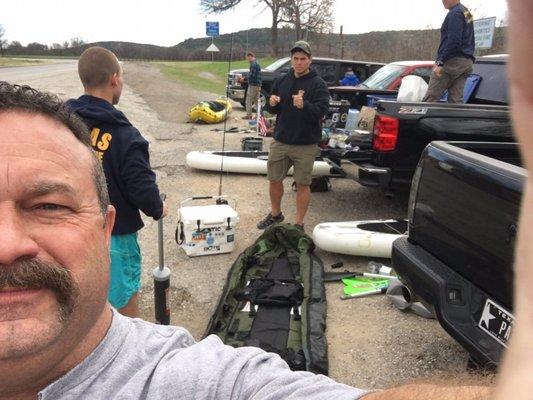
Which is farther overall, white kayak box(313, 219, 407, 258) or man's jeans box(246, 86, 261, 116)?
man's jeans box(246, 86, 261, 116)

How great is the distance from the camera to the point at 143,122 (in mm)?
12812

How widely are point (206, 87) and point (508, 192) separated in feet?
78.9

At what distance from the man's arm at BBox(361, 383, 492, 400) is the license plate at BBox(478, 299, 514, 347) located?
4.10ft

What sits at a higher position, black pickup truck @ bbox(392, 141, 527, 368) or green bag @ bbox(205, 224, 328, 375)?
black pickup truck @ bbox(392, 141, 527, 368)

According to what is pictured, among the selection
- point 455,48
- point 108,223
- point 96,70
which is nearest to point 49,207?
point 108,223

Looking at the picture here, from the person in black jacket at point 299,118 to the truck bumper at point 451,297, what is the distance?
2.09 meters

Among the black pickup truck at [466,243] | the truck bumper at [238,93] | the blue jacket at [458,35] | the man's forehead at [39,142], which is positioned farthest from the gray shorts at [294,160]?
the truck bumper at [238,93]

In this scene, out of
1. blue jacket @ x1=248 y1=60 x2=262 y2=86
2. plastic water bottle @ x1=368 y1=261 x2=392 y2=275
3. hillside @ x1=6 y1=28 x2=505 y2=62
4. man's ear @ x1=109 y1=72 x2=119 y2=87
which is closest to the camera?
man's ear @ x1=109 y1=72 x2=119 y2=87

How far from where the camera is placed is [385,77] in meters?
8.49

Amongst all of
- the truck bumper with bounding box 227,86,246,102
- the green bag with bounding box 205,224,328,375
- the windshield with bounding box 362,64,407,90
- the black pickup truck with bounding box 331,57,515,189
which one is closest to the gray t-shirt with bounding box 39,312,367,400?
the green bag with bounding box 205,224,328,375

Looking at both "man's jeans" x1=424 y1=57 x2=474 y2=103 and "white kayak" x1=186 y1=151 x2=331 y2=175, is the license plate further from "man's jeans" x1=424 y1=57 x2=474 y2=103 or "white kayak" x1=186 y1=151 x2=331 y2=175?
"white kayak" x1=186 y1=151 x2=331 y2=175

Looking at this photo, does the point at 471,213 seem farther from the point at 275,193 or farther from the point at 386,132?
the point at 275,193

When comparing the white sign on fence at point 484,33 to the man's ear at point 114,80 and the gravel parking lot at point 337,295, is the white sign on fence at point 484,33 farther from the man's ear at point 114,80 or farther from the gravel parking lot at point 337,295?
the man's ear at point 114,80

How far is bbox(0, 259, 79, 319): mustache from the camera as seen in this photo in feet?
3.57
